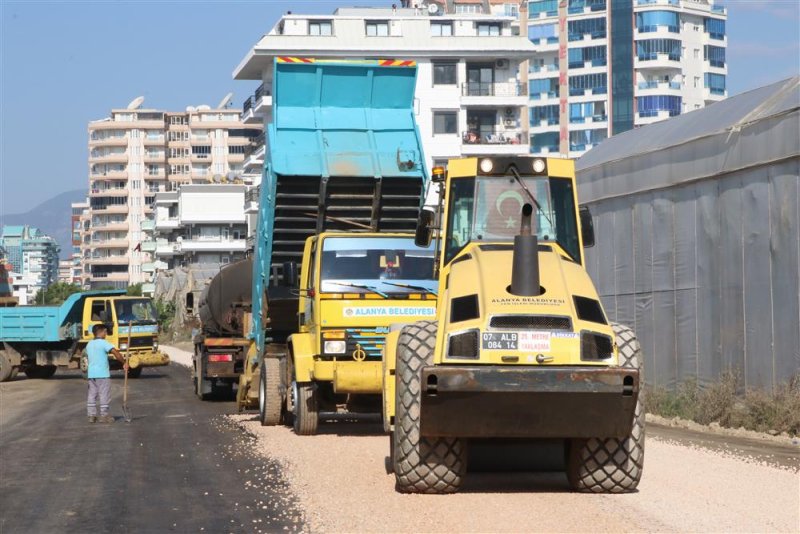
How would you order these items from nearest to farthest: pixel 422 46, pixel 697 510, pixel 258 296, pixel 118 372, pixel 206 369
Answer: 1. pixel 697 510
2. pixel 258 296
3. pixel 206 369
4. pixel 118 372
5. pixel 422 46

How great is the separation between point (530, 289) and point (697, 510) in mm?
2345

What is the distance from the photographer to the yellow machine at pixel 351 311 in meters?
17.6

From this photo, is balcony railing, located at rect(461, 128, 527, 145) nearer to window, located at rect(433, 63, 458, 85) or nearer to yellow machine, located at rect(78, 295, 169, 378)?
window, located at rect(433, 63, 458, 85)

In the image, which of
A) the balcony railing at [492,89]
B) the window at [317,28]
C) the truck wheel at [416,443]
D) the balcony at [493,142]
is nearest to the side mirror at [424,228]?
the truck wheel at [416,443]

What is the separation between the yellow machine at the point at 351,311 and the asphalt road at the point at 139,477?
52.5 inches

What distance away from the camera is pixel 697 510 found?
1062 centimetres

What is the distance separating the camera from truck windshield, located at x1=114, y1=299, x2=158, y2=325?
41625 mm

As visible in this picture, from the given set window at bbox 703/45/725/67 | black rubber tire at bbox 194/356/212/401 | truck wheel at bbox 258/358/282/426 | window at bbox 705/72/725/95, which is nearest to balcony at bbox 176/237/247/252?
window at bbox 705/72/725/95

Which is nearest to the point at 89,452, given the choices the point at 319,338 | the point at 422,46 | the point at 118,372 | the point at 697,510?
the point at 319,338

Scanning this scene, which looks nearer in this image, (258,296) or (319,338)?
(319,338)

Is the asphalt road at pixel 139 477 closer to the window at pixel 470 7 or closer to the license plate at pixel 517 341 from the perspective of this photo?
the license plate at pixel 517 341

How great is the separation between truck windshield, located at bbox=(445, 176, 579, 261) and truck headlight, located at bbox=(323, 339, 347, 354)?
17.2ft

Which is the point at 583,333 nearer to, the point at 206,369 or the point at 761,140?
the point at 761,140

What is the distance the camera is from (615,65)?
124 meters
